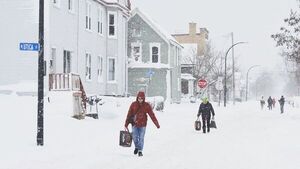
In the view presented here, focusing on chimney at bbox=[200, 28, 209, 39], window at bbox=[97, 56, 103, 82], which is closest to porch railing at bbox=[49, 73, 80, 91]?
window at bbox=[97, 56, 103, 82]

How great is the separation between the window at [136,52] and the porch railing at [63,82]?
27.1m

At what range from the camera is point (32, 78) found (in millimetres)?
28141

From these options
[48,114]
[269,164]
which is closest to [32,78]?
[48,114]

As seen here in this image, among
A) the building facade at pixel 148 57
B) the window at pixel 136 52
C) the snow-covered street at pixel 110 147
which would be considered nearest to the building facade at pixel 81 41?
the snow-covered street at pixel 110 147

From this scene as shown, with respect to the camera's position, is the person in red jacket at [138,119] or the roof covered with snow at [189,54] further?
the roof covered with snow at [189,54]

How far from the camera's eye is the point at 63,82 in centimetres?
2811

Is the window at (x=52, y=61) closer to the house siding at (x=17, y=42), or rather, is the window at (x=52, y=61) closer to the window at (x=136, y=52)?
the house siding at (x=17, y=42)

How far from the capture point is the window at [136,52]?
5616cm

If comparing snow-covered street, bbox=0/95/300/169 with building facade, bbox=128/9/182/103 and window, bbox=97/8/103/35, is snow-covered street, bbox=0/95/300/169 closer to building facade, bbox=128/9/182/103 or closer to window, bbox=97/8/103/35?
window, bbox=97/8/103/35

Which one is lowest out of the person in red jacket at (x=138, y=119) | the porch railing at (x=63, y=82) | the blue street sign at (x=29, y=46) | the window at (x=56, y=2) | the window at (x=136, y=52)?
the person in red jacket at (x=138, y=119)

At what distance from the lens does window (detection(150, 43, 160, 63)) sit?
56250mm

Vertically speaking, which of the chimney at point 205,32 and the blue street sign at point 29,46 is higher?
the chimney at point 205,32

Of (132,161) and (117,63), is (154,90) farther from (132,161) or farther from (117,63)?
(132,161)

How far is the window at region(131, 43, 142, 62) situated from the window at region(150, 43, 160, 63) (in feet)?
3.68
